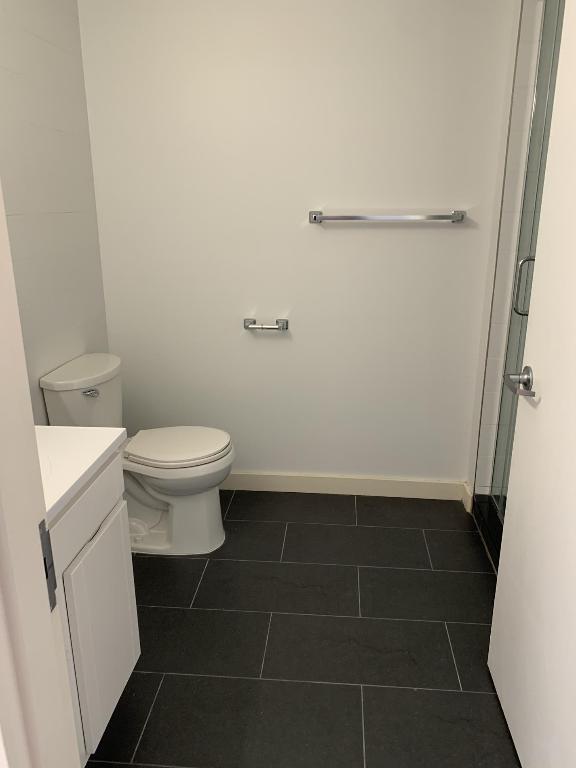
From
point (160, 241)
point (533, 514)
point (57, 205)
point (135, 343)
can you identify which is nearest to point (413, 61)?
point (160, 241)

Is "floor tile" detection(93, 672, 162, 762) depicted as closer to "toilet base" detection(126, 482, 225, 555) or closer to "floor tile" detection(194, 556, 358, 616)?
"floor tile" detection(194, 556, 358, 616)

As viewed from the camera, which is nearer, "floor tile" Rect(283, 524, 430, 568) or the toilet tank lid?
the toilet tank lid

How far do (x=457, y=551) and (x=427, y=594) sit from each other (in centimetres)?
34

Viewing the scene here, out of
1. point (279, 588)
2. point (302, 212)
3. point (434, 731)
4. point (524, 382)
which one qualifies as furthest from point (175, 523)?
point (524, 382)

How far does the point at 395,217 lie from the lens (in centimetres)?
264

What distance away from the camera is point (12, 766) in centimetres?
67

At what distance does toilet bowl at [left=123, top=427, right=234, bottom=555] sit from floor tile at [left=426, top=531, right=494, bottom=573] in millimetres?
892

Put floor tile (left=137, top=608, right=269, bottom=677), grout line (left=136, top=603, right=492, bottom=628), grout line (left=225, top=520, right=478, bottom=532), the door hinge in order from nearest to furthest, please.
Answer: the door hinge < floor tile (left=137, top=608, right=269, bottom=677) < grout line (left=136, top=603, right=492, bottom=628) < grout line (left=225, top=520, right=478, bottom=532)

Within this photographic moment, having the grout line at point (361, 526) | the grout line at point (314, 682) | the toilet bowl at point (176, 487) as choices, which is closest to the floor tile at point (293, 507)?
the grout line at point (361, 526)

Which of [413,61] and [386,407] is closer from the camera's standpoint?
[413,61]

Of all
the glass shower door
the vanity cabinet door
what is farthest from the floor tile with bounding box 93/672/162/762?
the glass shower door

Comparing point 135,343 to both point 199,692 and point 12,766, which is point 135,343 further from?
point 12,766

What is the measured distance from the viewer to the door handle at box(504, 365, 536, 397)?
155cm

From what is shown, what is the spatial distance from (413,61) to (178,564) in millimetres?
2216
